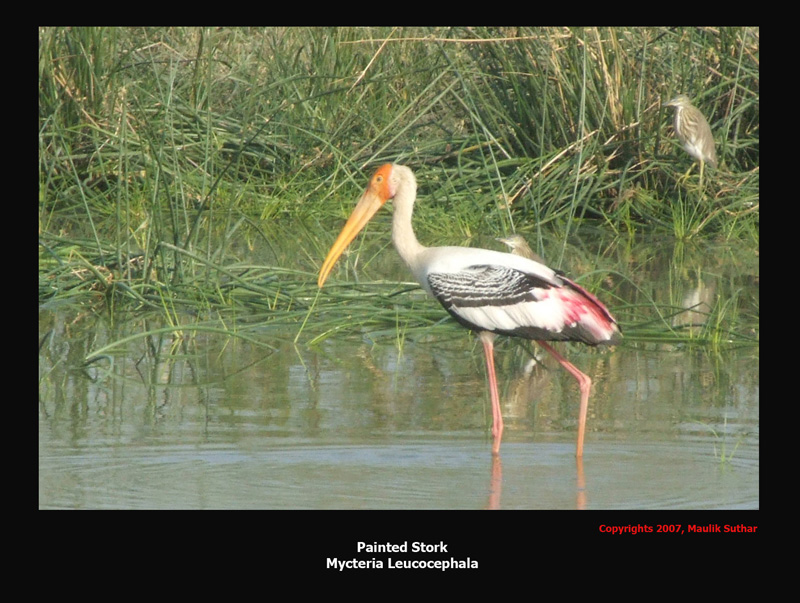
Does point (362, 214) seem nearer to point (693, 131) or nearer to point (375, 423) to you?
point (375, 423)

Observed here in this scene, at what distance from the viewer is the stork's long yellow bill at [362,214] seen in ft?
19.4

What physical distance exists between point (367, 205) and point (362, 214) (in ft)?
0.18

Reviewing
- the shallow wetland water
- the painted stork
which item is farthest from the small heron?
the painted stork

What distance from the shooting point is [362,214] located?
6012 mm

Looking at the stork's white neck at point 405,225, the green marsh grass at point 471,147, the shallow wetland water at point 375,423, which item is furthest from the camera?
the green marsh grass at point 471,147

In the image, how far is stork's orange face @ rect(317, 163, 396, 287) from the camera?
589 centimetres

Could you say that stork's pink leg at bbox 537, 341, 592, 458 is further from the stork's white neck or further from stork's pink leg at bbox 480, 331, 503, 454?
the stork's white neck

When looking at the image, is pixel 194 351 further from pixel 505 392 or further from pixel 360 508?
pixel 360 508

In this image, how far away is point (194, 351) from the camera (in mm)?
6344

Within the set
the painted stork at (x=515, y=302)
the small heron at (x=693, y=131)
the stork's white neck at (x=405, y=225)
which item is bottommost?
the painted stork at (x=515, y=302)

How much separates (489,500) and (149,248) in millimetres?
3208

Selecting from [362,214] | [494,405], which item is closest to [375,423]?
[494,405]

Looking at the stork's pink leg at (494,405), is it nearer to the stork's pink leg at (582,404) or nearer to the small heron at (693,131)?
the stork's pink leg at (582,404)

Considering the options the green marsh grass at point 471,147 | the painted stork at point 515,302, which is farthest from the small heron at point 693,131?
the painted stork at point 515,302
